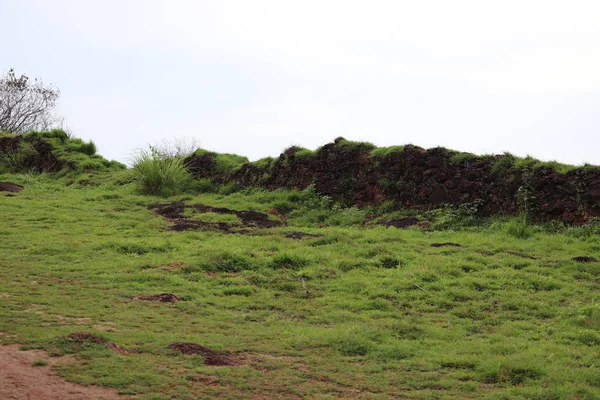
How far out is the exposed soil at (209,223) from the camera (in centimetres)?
1478

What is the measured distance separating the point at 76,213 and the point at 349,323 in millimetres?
9915

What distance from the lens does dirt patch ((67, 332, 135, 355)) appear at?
21.7 ft

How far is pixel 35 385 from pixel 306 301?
4.72 m

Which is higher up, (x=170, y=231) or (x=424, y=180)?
(x=424, y=180)

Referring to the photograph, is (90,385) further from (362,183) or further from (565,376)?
(362,183)

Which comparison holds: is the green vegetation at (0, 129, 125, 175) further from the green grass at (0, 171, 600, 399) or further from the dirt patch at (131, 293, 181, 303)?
the dirt patch at (131, 293, 181, 303)

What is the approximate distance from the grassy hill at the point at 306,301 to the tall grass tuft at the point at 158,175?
271cm

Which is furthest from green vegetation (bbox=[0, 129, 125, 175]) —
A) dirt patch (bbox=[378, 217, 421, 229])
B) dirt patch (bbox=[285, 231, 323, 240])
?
dirt patch (bbox=[378, 217, 421, 229])

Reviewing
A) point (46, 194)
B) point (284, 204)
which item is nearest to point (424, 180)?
point (284, 204)

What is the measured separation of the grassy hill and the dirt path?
6.4 inches

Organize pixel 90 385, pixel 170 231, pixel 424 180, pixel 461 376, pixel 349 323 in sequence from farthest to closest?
pixel 424 180
pixel 170 231
pixel 349 323
pixel 461 376
pixel 90 385

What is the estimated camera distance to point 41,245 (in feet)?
40.1

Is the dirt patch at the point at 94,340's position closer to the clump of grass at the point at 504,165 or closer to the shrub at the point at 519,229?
the shrub at the point at 519,229

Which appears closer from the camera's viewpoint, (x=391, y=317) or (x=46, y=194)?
(x=391, y=317)
